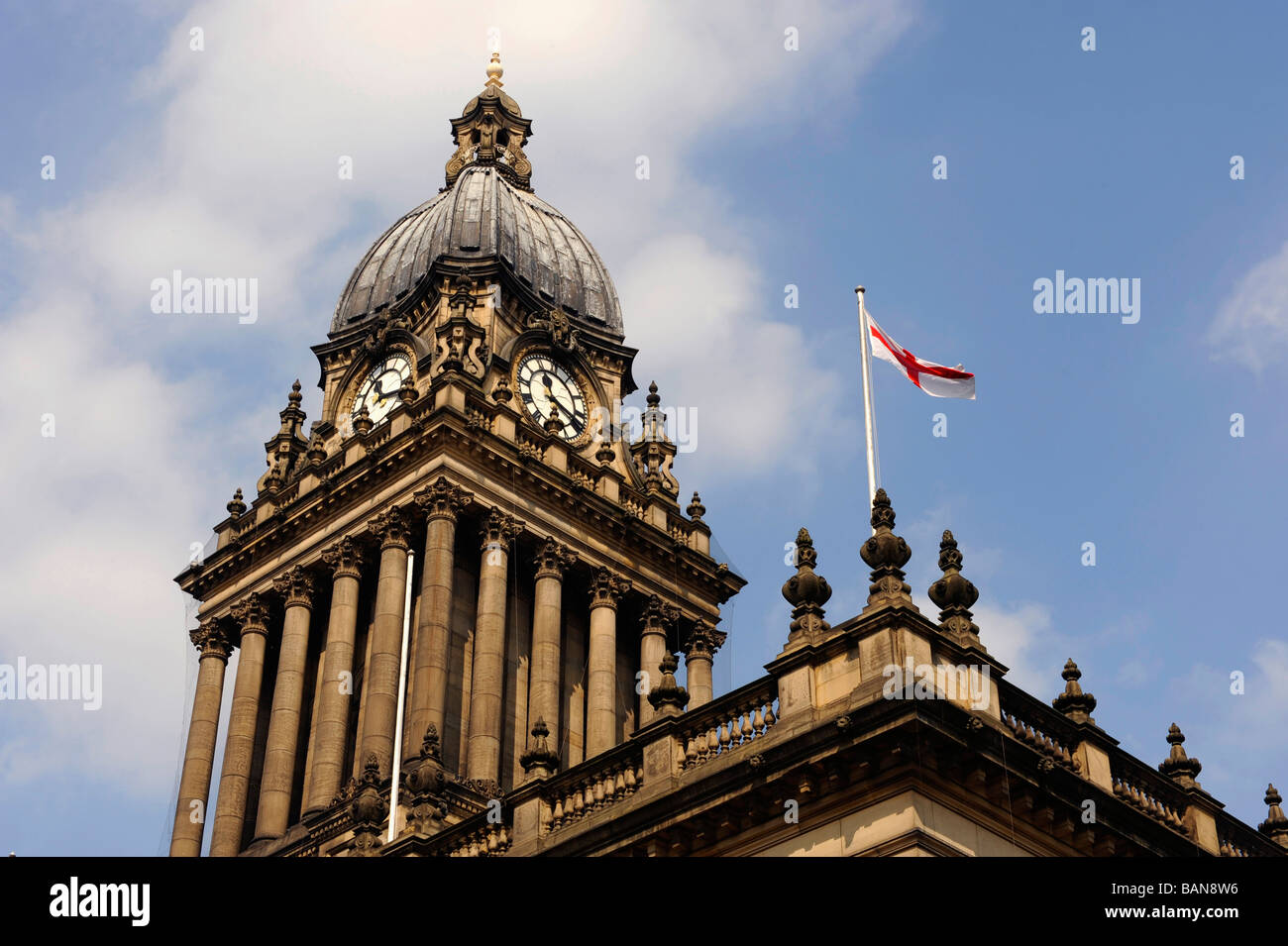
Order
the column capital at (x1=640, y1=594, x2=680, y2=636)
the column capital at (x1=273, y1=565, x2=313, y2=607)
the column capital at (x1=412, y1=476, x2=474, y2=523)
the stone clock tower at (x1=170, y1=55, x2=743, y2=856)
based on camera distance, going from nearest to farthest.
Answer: the stone clock tower at (x1=170, y1=55, x2=743, y2=856) < the column capital at (x1=412, y1=476, x2=474, y2=523) < the column capital at (x1=273, y1=565, x2=313, y2=607) < the column capital at (x1=640, y1=594, x2=680, y2=636)

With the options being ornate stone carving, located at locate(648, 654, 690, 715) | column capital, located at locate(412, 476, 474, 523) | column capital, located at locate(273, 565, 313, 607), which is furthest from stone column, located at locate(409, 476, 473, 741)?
ornate stone carving, located at locate(648, 654, 690, 715)

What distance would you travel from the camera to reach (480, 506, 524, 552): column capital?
5650 cm

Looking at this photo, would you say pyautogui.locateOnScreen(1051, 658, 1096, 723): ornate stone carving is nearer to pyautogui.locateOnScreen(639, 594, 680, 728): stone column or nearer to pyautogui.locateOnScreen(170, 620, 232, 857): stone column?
pyautogui.locateOnScreen(639, 594, 680, 728): stone column

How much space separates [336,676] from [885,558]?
2853 cm

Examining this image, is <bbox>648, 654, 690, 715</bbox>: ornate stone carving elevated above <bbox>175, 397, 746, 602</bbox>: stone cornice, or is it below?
below

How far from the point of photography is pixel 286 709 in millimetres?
56281

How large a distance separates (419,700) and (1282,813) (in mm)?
24537

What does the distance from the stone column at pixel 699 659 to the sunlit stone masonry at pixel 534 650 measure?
13cm

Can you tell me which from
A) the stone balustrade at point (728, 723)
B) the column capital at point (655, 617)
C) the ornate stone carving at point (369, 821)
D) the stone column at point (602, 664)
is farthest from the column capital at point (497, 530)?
the stone balustrade at point (728, 723)

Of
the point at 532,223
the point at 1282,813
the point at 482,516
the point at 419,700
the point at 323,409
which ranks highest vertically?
the point at 532,223

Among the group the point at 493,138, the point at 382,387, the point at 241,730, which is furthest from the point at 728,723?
the point at 493,138
